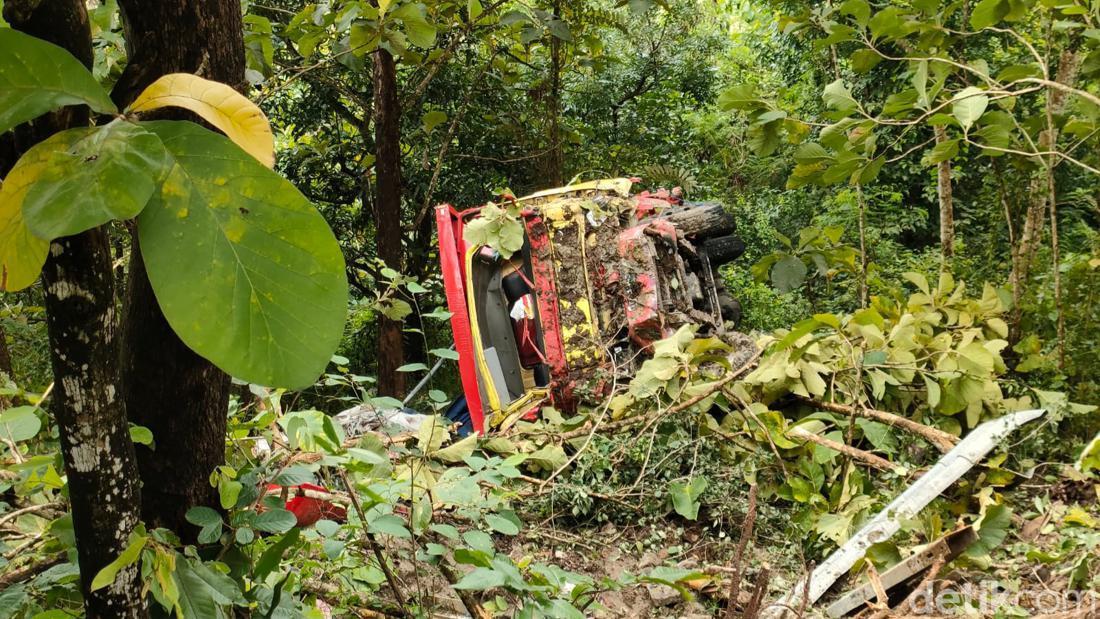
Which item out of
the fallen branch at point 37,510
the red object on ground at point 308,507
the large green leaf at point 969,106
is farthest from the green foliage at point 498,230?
→ the fallen branch at point 37,510

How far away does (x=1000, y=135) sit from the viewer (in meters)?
2.15

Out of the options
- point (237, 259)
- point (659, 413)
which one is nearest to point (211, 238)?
point (237, 259)

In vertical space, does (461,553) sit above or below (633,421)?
above

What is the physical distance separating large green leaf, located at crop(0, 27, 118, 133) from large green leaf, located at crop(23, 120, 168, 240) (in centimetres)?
3

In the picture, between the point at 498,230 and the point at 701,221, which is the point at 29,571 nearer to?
the point at 498,230

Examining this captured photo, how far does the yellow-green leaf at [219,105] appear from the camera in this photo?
61 centimetres

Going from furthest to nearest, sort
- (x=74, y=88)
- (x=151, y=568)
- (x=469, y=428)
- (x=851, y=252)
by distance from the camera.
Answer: (x=469, y=428) → (x=851, y=252) → (x=151, y=568) → (x=74, y=88)

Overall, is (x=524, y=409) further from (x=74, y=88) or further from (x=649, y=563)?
(x=74, y=88)

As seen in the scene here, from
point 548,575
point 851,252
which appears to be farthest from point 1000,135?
point 548,575

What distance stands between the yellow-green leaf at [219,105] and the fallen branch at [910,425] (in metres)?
3.58

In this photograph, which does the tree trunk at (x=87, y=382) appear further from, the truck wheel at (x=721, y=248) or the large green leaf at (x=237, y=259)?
the truck wheel at (x=721, y=248)

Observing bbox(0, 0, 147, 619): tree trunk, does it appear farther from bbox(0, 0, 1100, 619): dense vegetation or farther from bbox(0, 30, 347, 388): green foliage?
bbox(0, 30, 347, 388): green foliage

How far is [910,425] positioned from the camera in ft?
12.7

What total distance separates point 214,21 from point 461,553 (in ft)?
2.90
